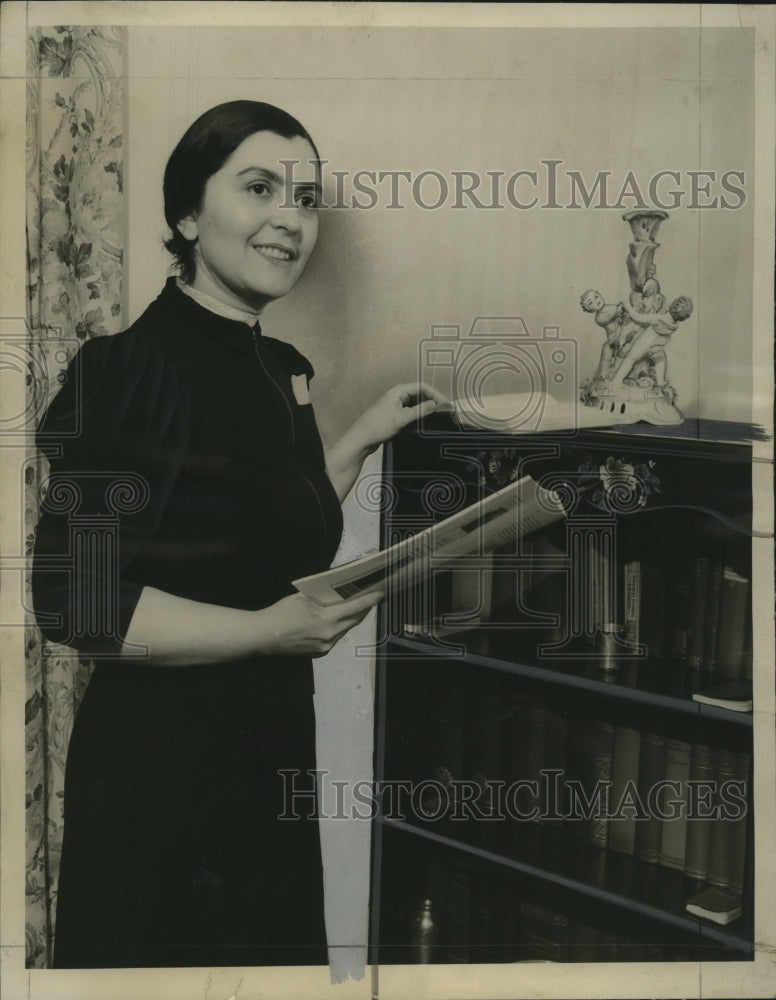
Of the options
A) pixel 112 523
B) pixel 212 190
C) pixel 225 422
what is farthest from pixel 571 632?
pixel 212 190

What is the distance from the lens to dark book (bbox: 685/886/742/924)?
1680mm

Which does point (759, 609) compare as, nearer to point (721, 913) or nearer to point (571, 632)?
point (571, 632)

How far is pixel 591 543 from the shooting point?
1.69 metres

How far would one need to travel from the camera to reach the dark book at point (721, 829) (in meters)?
1.69

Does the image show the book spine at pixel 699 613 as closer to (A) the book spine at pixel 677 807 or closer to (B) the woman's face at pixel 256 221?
(A) the book spine at pixel 677 807

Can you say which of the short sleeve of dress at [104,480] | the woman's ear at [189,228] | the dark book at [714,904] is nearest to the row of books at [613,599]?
the dark book at [714,904]

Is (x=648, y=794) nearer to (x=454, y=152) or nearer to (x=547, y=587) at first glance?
(x=547, y=587)

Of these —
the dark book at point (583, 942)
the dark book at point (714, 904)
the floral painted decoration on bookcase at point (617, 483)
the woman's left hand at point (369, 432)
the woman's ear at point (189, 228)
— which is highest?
the woman's ear at point (189, 228)

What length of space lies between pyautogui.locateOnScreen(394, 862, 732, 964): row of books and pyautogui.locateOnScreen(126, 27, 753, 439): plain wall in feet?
2.57

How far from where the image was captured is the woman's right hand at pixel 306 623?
1.69 m

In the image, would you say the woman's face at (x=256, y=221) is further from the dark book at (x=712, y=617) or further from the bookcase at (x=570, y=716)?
the dark book at (x=712, y=617)

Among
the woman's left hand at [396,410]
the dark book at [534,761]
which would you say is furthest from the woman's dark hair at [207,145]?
the dark book at [534,761]

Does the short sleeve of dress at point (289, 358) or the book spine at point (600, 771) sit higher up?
the short sleeve of dress at point (289, 358)

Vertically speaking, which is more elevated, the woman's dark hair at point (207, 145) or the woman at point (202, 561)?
the woman's dark hair at point (207, 145)
